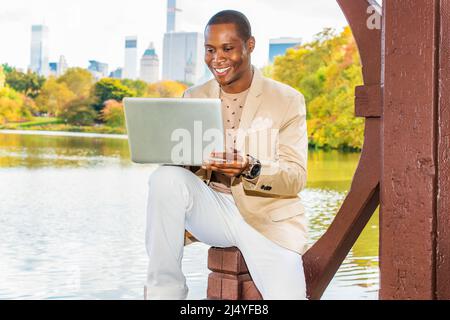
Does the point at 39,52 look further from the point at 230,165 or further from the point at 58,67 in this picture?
the point at 230,165

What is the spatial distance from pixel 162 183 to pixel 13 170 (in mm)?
13956

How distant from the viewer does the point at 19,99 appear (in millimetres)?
33031

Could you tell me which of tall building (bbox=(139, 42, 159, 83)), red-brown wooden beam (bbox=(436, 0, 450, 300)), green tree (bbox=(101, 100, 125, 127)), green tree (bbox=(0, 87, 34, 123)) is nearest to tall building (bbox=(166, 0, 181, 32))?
tall building (bbox=(139, 42, 159, 83))

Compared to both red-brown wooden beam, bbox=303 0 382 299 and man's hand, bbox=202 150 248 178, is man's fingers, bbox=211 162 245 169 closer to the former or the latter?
man's hand, bbox=202 150 248 178

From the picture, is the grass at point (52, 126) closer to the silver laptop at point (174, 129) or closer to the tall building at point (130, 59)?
the tall building at point (130, 59)

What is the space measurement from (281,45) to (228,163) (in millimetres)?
30456

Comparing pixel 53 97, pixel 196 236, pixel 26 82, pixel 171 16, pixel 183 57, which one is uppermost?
pixel 171 16

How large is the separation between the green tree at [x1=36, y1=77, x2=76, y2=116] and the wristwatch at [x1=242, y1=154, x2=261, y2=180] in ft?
103

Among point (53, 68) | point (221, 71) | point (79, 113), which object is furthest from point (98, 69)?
point (221, 71)

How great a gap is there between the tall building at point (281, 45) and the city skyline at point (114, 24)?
0.34 metres

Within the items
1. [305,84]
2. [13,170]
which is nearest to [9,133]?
[305,84]

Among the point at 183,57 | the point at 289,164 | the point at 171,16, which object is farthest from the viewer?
the point at 171,16

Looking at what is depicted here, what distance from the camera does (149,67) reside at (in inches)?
1475

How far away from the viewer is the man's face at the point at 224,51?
229 cm
